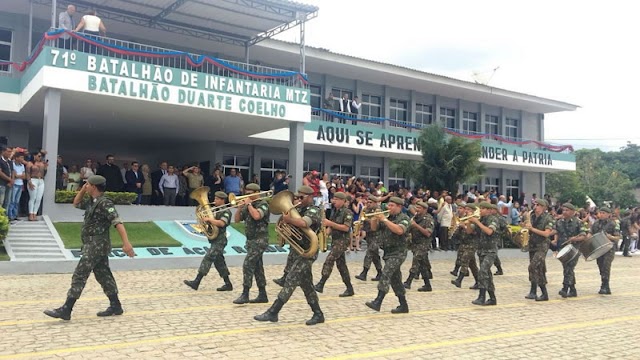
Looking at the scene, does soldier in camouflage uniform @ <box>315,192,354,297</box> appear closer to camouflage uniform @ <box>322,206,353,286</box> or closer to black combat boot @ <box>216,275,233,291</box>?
camouflage uniform @ <box>322,206,353,286</box>

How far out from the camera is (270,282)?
35.6 feet

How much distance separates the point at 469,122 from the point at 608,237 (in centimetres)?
2297

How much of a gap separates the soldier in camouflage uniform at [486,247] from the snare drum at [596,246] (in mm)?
2338

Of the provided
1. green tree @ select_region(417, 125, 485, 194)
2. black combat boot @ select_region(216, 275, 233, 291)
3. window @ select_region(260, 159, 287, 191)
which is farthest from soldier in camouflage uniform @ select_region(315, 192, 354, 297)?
window @ select_region(260, 159, 287, 191)

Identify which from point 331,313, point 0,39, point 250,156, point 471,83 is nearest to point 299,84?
point 250,156

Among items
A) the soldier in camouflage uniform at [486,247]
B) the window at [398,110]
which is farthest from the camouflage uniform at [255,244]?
the window at [398,110]

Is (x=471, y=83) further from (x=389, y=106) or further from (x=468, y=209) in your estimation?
(x=468, y=209)

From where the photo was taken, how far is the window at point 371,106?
29.0 metres

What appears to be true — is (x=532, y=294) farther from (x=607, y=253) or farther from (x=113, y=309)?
(x=113, y=309)

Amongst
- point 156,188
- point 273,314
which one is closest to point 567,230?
point 273,314

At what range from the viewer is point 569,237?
11.2 m

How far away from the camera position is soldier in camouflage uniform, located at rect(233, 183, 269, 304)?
8.55m

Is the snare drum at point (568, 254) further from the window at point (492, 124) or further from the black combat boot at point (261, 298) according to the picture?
the window at point (492, 124)

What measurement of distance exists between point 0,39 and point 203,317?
56.3ft
